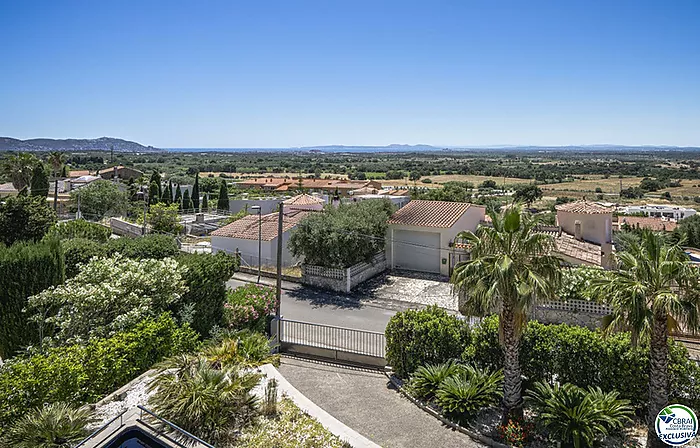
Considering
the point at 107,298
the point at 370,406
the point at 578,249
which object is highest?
the point at 107,298

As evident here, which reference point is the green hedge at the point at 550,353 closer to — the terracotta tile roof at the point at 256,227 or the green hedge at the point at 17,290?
the green hedge at the point at 17,290

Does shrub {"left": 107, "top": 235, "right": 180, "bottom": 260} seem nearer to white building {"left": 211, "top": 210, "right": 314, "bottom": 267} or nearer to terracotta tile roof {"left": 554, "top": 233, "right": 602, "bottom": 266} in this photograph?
white building {"left": 211, "top": 210, "right": 314, "bottom": 267}

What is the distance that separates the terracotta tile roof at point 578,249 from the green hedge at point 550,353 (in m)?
11.6

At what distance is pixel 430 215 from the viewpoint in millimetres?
31625

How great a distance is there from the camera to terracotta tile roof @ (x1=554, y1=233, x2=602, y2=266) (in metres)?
26.2

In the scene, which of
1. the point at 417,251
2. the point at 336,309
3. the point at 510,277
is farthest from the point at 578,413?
the point at 417,251

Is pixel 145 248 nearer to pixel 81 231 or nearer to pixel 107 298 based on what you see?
pixel 107 298

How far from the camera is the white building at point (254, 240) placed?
31.6 metres

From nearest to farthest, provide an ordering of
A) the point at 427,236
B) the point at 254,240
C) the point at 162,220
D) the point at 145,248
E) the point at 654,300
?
the point at 654,300 → the point at 145,248 → the point at 427,236 → the point at 254,240 → the point at 162,220

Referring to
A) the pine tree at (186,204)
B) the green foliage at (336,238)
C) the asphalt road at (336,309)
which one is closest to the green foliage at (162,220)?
the green foliage at (336,238)

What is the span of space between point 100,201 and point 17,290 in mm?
40844

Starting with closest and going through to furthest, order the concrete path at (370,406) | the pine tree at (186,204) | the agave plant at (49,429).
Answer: the agave plant at (49,429) < the concrete path at (370,406) < the pine tree at (186,204)

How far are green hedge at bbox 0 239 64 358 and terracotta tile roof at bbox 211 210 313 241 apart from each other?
15.9 metres

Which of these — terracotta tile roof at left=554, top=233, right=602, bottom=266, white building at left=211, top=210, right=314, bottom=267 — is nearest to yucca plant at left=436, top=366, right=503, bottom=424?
terracotta tile roof at left=554, top=233, right=602, bottom=266
